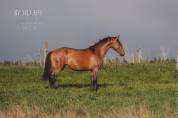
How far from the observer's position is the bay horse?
24.5m

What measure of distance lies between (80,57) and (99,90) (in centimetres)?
314

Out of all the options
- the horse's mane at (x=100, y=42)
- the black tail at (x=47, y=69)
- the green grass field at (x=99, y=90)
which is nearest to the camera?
the green grass field at (x=99, y=90)

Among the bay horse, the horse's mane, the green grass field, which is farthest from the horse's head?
the green grass field

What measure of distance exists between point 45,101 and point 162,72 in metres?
18.7

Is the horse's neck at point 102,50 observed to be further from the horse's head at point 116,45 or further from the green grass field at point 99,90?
the green grass field at point 99,90

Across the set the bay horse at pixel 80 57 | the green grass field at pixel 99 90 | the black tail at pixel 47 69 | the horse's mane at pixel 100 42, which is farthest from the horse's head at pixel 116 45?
the black tail at pixel 47 69

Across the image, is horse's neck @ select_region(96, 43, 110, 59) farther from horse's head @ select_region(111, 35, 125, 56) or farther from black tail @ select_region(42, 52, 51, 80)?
black tail @ select_region(42, 52, 51, 80)

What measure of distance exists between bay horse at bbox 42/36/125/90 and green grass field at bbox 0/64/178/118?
0.77 metres

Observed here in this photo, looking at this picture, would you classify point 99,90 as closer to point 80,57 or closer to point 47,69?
point 80,57

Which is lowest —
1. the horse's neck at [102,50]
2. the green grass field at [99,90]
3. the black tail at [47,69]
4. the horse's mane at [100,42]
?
the green grass field at [99,90]

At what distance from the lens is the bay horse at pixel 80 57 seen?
2445 cm

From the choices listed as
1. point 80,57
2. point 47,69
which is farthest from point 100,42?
point 47,69

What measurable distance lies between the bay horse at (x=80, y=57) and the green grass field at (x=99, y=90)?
0.77m

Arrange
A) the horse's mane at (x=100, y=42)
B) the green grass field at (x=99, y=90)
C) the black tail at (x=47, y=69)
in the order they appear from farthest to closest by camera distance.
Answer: the black tail at (x=47, y=69) → the horse's mane at (x=100, y=42) → the green grass field at (x=99, y=90)
